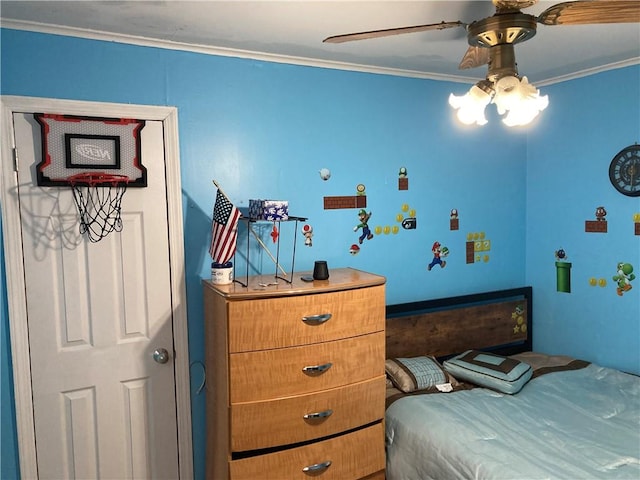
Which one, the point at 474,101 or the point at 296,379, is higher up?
the point at 474,101

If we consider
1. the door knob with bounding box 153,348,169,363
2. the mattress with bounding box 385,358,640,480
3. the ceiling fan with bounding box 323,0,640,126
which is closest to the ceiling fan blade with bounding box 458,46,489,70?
the ceiling fan with bounding box 323,0,640,126

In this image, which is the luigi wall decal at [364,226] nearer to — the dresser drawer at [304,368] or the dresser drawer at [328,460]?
the dresser drawer at [304,368]

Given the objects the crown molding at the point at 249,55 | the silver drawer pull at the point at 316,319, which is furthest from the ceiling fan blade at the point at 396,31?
the silver drawer pull at the point at 316,319

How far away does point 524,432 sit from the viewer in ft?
7.64

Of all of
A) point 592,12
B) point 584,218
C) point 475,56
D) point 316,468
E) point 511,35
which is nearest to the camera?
point 592,12

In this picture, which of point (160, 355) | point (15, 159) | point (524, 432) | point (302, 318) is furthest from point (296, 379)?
point (15, 159)

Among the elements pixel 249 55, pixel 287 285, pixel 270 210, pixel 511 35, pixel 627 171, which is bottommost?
pixel 287 285

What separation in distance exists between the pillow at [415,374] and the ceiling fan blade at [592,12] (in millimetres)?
1910

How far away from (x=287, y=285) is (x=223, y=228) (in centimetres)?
40

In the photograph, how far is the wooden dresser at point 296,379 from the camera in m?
2.19

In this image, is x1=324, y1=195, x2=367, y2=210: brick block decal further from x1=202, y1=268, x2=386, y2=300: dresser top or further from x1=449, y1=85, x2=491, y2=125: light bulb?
x1=449, y1=85, x2=491, y2=125: light bulb

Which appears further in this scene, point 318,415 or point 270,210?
point 270,210

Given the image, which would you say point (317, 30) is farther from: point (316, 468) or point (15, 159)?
point (316, 468)

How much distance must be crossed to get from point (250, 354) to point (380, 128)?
62.7 inches
